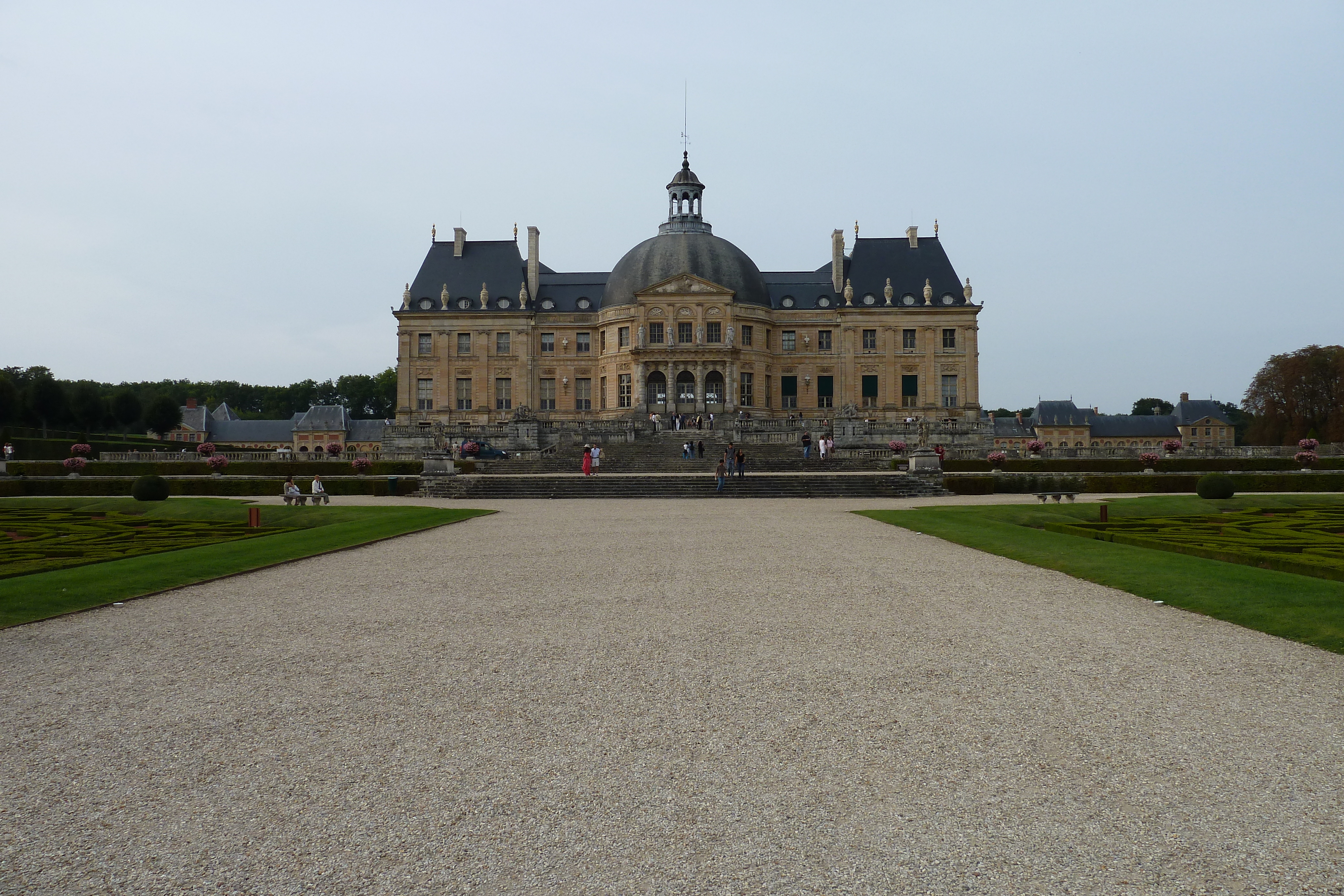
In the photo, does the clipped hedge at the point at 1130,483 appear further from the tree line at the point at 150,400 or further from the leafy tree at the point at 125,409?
the leafy tree at the point at 125,409

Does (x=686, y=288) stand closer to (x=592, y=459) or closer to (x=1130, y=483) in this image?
(x=592, y=459)

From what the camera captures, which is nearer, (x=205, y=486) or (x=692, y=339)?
(x=205, y=486)

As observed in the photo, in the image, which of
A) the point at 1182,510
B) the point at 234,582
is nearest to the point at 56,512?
the point at 234,582

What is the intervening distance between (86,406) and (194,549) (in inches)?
2428

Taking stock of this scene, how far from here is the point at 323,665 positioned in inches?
342

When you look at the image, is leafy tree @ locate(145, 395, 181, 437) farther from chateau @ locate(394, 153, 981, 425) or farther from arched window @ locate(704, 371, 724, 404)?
arched window @ locate(704, 371, 724, 404)

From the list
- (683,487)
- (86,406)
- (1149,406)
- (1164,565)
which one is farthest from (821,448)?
(1149,406)

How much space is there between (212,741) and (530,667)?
2.83 meters

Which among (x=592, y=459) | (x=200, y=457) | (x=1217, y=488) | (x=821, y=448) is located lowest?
(x=1217, y=488)

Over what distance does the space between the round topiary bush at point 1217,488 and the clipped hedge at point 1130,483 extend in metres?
5.33

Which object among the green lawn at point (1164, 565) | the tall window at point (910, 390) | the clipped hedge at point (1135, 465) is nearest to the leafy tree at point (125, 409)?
the tall window at point (910, 390)

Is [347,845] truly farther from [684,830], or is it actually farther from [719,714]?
[719,714]

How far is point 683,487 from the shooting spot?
37.4 metres

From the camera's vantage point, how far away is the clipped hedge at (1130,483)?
109 feet
